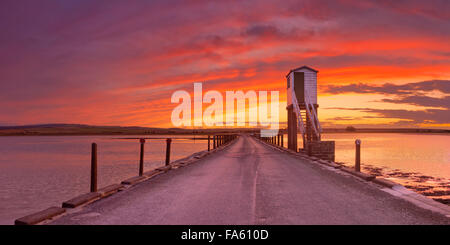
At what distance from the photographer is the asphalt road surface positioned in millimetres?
6156

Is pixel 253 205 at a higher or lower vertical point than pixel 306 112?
lower

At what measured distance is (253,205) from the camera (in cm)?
736

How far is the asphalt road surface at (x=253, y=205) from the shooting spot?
616 cm

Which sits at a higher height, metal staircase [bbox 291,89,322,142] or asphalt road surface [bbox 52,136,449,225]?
metal staircase [bbox 291,89,322,142]

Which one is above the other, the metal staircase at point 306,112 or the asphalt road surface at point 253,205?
the metal staircase at point 306,112

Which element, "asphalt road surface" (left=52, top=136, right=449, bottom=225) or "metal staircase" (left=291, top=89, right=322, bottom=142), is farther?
"metal staircase" (left=291, top=89, right=322, bottom=142)

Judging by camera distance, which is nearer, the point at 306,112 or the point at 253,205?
the point at 253,205

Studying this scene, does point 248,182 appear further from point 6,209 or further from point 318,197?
point 6,209

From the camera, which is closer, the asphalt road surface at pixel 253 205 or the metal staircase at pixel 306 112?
the asphalt road surface at pixel 253 205

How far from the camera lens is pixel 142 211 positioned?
6.86m
